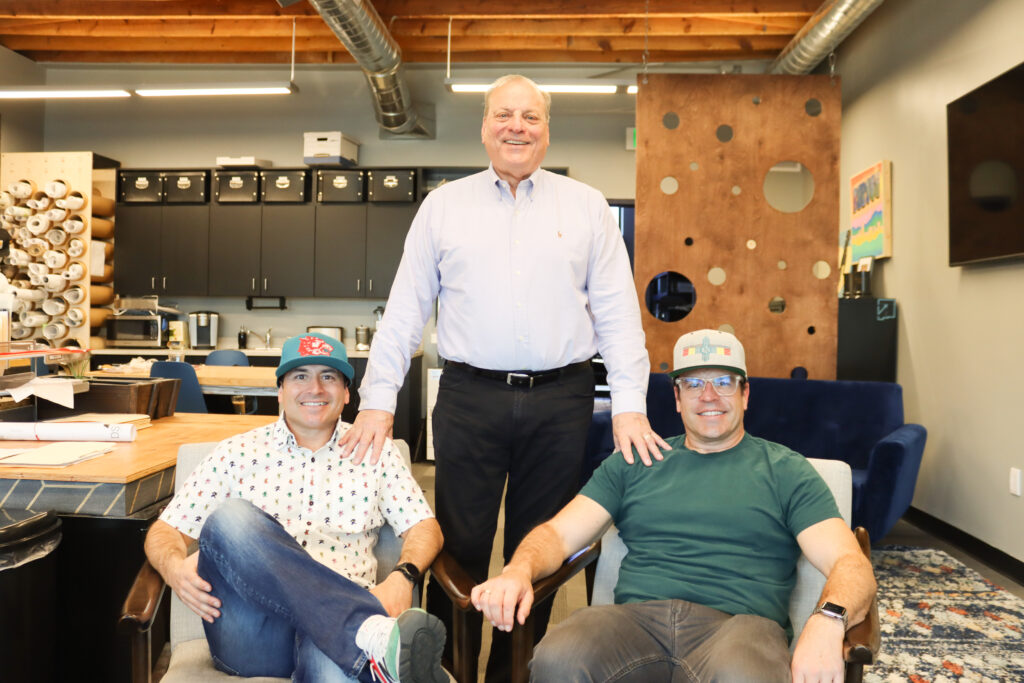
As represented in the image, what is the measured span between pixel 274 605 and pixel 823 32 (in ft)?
17.7

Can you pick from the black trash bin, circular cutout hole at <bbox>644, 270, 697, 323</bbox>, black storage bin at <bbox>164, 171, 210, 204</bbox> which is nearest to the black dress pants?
the black trash bin

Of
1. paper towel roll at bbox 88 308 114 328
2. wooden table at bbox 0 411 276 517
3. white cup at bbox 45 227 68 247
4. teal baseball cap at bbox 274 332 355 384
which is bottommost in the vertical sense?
wooden table at bbox 0 411 276 517

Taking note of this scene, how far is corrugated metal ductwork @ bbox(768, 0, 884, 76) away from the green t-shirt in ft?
11.7

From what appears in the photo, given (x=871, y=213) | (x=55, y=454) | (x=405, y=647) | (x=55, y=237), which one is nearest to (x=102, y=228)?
(x=55, y=237)

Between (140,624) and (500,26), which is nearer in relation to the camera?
(140,624)

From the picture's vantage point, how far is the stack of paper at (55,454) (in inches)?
84.6

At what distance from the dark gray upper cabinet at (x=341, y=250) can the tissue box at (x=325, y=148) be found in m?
0.42

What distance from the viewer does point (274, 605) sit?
1586 mm

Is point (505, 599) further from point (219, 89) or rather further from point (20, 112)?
point (20, 112)

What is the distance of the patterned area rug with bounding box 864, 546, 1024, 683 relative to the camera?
2.69 m

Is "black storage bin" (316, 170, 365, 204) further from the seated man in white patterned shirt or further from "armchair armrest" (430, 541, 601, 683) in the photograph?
"armchair armrest" (430, 541, 601, 683)

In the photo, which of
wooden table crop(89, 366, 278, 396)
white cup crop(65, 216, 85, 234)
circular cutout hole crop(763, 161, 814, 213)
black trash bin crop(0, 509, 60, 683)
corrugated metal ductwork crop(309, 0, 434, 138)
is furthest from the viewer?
circular cutout hole crop(763, 161, 814, 213)

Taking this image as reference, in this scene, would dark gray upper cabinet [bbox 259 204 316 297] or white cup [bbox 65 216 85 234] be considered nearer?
white cup [bbox 65 216 85 234]

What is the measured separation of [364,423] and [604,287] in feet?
2.47
